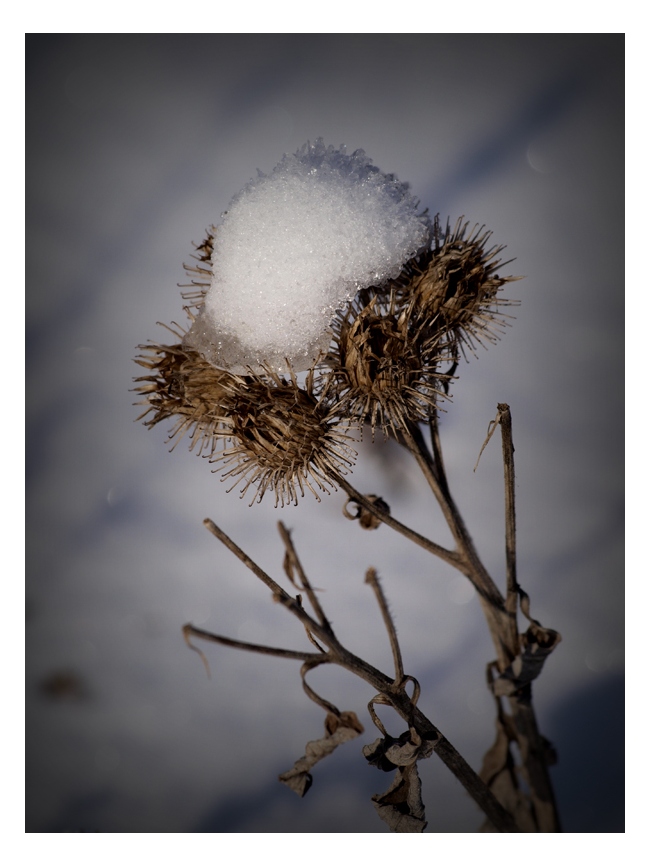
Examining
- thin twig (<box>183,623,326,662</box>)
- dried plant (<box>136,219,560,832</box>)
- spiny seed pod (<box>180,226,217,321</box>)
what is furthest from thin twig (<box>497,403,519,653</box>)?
spiny seed pod (<box>180,226,217,321</box>)

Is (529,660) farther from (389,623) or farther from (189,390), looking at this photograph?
(189,390)

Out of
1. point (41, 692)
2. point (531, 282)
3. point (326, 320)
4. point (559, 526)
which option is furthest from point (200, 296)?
point (41, 692)

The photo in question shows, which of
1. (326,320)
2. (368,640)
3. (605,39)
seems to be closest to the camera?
(326,320)

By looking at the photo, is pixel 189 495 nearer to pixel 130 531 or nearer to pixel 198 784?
pixel 130 531

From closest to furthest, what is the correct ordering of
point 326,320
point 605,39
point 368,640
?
point 326,320 → point 605,39 → point 368,640

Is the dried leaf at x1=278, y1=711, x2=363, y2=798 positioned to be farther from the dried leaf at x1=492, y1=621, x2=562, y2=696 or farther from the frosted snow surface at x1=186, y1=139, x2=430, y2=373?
the frosted snow surface at x1=186, y1=139, x2=430, y2=373

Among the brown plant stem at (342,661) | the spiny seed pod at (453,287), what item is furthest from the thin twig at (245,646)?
the spiny seed pod at (453,287)

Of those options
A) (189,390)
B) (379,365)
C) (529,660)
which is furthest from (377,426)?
(529,660)
